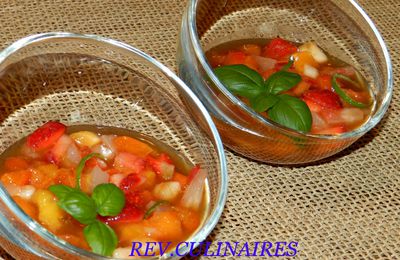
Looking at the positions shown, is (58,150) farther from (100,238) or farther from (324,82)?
(324,82)

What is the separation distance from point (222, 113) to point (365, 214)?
623mm

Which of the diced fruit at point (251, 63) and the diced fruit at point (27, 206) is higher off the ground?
the diced fruit at point (251, 63)

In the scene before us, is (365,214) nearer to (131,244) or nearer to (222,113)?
(222,113)

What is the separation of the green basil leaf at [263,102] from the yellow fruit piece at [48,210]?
80 centimetres

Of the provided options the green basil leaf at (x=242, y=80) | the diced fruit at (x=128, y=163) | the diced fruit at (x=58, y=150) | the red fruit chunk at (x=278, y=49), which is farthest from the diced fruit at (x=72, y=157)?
the red fruit chunk at (x=278, y=49)

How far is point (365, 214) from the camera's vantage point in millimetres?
2578

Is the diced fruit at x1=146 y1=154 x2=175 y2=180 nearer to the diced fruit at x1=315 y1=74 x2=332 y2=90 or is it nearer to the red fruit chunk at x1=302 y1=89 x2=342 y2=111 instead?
the red fruit chunk at x1=302 y1=89 x2=342 y2=111

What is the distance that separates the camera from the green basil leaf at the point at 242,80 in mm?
2559

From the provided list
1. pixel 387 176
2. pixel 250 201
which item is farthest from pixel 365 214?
pixel 250 201

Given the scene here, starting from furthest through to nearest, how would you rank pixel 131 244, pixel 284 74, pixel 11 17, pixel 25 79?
pixel 11 17 → pixel 284 74 → pixel 25 79 → pixel 131 244

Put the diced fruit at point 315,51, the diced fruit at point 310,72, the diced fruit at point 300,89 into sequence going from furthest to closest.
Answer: the diced fruit at point 315,51
the diced fruit at point 310,72
the diced fruit at point 300,89

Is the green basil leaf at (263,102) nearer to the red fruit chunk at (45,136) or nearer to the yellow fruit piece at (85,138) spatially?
the yellow fruit piece at (85,138)

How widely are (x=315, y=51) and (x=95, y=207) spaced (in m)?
1.33

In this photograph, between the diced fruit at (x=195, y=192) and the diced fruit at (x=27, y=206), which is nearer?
the diced fruit at (x=27, y=206)
